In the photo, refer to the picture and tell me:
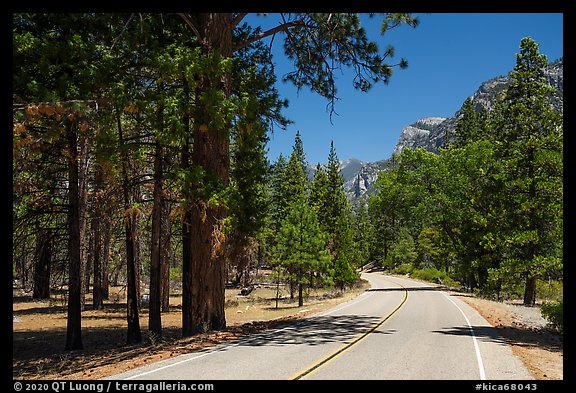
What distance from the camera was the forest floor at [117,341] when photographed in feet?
33.3

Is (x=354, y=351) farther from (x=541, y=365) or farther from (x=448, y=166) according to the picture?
(x=448, y=166)

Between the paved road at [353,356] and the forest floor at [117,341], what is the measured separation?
0.71m

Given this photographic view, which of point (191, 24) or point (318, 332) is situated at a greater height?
point (191, 24)

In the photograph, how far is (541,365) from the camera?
9953mm

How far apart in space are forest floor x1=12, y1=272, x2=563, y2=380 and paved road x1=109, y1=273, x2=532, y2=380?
715 mm

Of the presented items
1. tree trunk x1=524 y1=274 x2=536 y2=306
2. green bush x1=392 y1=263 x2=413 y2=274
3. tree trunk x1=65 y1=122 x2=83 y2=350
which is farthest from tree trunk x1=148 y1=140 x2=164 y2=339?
green bush x1=392 y1=263 x2=413 y2=274

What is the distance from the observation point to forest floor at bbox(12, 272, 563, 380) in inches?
400

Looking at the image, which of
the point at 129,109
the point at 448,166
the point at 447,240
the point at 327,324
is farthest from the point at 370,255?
the point at 129,109

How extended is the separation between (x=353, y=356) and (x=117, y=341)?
11.4 metres

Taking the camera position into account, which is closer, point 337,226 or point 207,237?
point 207,237

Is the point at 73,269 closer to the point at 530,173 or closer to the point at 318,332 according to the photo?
the point at 318,332

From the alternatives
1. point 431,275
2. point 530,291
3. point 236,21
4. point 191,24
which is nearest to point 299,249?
point 530,291

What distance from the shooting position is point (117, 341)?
17.5 m
